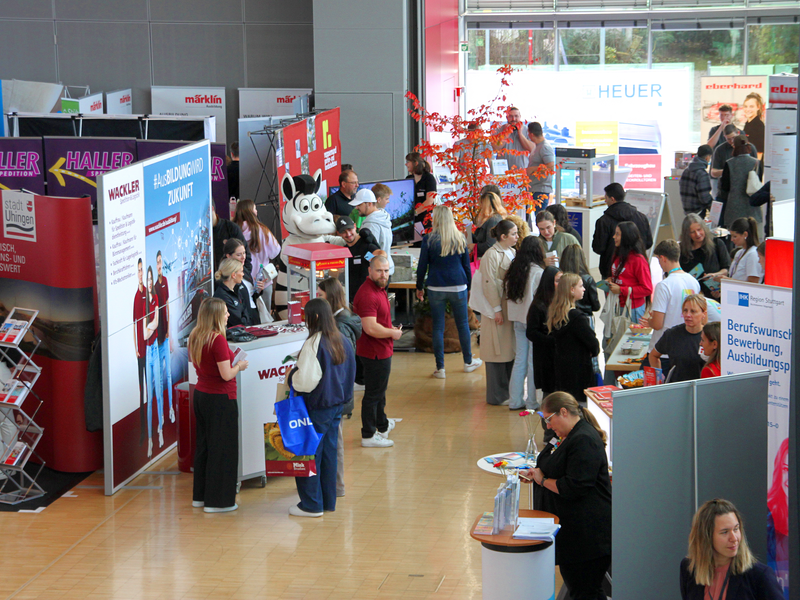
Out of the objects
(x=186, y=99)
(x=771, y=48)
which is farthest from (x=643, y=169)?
(x=186, y=99)

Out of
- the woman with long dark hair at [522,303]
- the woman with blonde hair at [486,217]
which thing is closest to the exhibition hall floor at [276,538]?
the woman with long dark hair at [522,303]

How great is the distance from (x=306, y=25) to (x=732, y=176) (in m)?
9.14

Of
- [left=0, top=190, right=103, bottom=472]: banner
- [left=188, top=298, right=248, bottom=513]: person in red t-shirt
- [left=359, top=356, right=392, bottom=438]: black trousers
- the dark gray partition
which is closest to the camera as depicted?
the dark gray partition

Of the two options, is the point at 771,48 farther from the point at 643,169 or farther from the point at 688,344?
the point at 688,344

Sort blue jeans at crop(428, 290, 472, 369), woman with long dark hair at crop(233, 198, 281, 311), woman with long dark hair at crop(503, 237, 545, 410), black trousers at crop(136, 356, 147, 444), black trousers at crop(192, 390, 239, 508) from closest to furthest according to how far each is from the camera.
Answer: black trousers at crop(192, 390, 239, 508) < black trousers at crop(136, 356, 147, 444) < woman with long dark hair at crop(503, 237, 545, 410) < blue jeans at crop(428, 290, 472, 369) < woman with long dark hair at crop(233, 198, 281, 311)

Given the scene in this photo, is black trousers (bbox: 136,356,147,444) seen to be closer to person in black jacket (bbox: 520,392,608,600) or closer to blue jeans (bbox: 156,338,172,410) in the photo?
blue jeans (bbox: 156,338,172,410)

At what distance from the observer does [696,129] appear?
19.6m

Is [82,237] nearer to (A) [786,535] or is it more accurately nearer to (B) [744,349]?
(B) [744,349]

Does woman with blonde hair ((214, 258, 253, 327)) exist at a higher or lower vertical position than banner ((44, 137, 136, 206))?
lower

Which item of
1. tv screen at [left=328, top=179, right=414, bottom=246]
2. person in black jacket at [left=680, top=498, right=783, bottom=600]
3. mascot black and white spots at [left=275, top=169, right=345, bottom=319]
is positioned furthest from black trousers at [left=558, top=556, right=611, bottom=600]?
tv screen at [left=328, top=179, right=414, bottom=246]

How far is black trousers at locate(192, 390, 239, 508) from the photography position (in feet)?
19.7

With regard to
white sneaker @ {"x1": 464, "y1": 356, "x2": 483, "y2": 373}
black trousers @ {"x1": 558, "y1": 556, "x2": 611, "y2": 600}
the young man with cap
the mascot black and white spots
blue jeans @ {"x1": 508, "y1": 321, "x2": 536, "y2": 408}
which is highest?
the mascot black and white spots

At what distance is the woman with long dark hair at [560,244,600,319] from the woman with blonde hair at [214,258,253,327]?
2.53 m

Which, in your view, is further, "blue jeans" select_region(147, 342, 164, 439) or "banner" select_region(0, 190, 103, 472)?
"blue jeans" select_region(147, 342, 164, 439)
